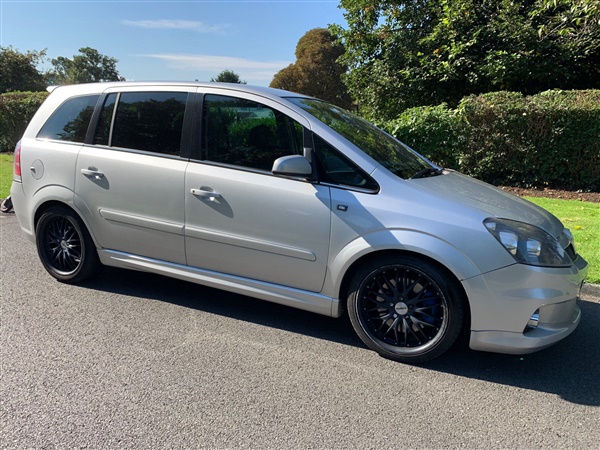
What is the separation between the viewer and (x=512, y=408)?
2838 mm

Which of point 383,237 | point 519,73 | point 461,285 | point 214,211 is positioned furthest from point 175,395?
point 519,73

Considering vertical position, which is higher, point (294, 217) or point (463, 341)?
point (294, 217)

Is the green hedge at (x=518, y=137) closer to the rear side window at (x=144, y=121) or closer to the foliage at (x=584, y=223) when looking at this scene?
the foliage at (x=584, y=223)

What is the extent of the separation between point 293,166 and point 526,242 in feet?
5.26

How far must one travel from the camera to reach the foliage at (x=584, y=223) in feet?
17.1

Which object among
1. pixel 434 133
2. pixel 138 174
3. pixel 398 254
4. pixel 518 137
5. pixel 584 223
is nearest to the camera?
pixel 398 254

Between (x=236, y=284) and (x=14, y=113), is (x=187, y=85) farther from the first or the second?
(x=14, y=113)

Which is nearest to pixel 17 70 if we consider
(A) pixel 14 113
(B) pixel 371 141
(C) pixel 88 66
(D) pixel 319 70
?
(A) pixel 14 113

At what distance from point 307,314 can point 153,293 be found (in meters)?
1.50

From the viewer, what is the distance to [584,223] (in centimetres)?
682

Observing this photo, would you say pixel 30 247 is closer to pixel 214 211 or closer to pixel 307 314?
pixel 214 211

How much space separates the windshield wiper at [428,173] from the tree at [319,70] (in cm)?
3880

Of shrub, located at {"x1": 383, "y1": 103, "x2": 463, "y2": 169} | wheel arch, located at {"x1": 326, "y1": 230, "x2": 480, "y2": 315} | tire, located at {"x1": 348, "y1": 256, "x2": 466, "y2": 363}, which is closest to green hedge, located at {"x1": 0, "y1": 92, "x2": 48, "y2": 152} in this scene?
shrub, located at {"x1": 383, "y1": 103, "x2": 463, "y2": 169}

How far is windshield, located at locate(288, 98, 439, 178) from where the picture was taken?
3615mm
